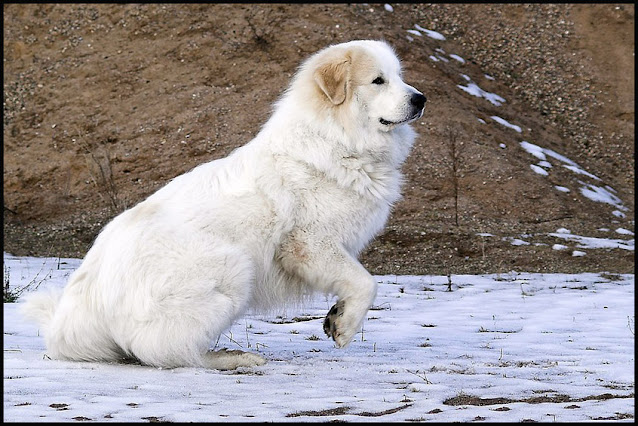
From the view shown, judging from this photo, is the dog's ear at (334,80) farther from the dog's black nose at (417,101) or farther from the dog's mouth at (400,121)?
the dog's black nose at (417,101)

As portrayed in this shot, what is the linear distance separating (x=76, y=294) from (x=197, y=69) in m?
13.8

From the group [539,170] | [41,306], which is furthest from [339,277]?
[539,170]

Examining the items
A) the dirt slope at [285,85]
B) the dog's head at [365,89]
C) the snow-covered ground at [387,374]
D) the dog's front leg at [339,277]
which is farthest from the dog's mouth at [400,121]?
the dirt slope at [285,85]

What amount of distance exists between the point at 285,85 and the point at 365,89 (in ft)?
39.8

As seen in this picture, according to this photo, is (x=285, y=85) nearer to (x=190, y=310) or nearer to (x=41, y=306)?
(x=41, y=306)

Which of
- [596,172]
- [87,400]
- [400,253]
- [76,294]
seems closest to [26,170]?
[400,253]

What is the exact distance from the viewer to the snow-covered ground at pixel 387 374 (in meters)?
4.01

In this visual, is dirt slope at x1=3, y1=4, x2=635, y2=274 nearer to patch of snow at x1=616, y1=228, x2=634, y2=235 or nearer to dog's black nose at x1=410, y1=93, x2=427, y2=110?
patch of snow at x1=616, y1=228, x2=634, y2=235

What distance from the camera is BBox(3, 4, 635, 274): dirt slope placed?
14.7 m

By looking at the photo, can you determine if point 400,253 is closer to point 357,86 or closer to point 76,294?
point 357,86

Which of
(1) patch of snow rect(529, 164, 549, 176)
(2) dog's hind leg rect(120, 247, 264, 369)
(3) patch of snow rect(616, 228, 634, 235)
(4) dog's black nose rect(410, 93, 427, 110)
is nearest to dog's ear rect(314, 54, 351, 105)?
(4) dog's black nose rect(410, 93, 427, 110)

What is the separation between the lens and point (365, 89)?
5957 millimetres

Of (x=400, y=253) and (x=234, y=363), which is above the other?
(x=234, y=363)

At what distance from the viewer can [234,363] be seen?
533cm
